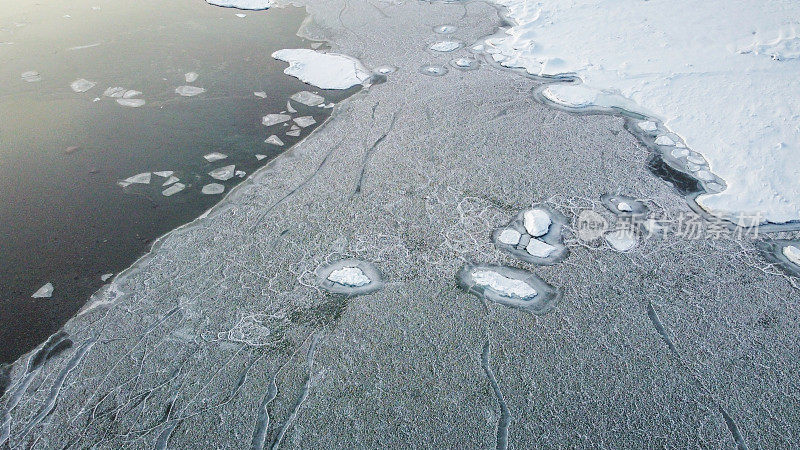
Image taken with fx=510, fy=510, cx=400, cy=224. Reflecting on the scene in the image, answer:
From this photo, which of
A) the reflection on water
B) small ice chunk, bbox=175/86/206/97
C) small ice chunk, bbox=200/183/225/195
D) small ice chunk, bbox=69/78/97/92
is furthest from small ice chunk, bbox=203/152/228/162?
small ice chunk, bbox=69/78/97/92

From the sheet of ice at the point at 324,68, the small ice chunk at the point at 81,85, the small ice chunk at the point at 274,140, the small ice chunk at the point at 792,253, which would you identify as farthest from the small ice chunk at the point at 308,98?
the small ice chunk at the point at 792,253

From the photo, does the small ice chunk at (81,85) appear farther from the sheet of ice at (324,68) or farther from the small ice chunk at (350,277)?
the small ice chunk at (350,277)

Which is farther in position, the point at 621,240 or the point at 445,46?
the point at 445,46

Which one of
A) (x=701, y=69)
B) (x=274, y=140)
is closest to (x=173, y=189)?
(x=274, y=140)

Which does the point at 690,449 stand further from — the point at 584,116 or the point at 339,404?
the point at 584,116

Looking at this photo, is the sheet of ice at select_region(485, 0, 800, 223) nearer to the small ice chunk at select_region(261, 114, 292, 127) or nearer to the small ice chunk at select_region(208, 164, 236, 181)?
the small ice chunk at select_region(261, 114, 292, 127)

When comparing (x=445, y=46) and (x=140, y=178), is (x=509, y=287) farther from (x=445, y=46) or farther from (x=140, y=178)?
(x=445, y=46)

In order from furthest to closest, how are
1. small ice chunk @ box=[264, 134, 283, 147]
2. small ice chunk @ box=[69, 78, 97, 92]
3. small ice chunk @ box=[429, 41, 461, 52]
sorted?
small ice chunk @ box=[429, 41, 461, 52] < small ice chunk @ box=[69, 78, 97, 92] < small ice chunk @ box=[264, 134, 283, 147]
